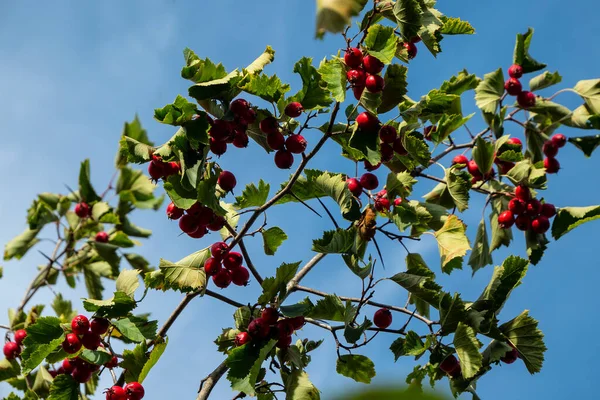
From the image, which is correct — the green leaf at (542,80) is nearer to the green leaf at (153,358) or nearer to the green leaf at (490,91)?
the green leaf at (490,91)

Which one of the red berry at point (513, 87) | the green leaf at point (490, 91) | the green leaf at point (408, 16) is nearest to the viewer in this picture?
the green leaf at point (408, 16)

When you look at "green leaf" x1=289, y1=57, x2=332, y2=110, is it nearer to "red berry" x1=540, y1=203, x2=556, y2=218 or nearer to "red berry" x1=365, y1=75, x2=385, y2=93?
"red berry" x1=365, y1=75, x2=385, y2=93

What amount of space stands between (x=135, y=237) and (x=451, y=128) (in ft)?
16.6

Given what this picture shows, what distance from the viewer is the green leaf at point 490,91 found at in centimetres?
521

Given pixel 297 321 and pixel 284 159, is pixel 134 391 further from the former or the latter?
pixel 284 159

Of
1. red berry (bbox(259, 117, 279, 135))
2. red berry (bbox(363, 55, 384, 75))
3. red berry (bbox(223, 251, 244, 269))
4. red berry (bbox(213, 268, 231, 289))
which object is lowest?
red berry (bbox(213, 268, 231, 289))

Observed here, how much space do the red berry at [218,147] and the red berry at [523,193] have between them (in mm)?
2649

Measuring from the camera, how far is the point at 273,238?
371 cm

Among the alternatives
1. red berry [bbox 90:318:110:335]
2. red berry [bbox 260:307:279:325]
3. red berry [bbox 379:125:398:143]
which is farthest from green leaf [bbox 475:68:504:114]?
red berry [bbox 90:318:110:335]

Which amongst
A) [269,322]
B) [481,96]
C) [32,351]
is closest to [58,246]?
[32,351]

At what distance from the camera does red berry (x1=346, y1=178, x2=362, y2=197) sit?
12.2ft

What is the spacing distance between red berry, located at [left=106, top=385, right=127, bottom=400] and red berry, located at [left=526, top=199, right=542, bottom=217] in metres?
3.40

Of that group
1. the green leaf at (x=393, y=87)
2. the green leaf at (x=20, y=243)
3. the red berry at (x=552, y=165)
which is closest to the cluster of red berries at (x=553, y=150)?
the red berry at (x=552, y=165)

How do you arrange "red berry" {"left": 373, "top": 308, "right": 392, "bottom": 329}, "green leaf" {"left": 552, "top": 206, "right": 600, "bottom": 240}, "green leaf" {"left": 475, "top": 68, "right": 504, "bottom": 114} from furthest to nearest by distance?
"green leaf" {"left": 475, "top": 68, "right": 504, "bottom": 114}
"green leaf" {"left": 552, "top": 206, "right": 600, "bottom": 240}
"red berry" {"left": 373, "top": 308, "right": 392, "bottom": 329}
